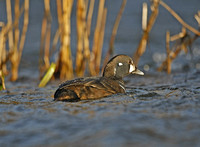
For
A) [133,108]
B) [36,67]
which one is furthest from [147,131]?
[36,67]

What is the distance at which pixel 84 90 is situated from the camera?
5.01m

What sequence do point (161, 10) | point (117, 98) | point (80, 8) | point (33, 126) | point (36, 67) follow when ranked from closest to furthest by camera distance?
point (33, 126), point (117, 98), point (80, 8), point (36, 67), point (161, 10)

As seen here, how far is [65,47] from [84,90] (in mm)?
2583

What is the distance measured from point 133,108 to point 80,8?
11.4 ft

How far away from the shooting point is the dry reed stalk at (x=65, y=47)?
282 inches

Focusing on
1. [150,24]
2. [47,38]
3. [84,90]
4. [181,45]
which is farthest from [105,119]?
[47,38]

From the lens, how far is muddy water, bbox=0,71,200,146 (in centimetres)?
318

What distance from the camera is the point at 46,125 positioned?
371 cm

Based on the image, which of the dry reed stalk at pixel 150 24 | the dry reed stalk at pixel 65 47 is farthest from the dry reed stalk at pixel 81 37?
the dry reed stalk at pixel 150 24

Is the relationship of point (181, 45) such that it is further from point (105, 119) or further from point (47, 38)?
point (105, 119)

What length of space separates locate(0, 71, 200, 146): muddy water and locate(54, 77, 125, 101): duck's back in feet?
0.48

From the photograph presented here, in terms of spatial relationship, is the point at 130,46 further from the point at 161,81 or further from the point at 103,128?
the point at 103,128

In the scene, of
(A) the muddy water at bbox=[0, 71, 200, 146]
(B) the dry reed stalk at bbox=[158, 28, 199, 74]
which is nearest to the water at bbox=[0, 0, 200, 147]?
(A) the muddy water at bbox=[0, 71, 200, 146]

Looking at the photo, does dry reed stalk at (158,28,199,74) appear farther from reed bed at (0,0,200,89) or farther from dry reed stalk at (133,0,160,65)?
dry reed stalk at (133,0,160,65)
